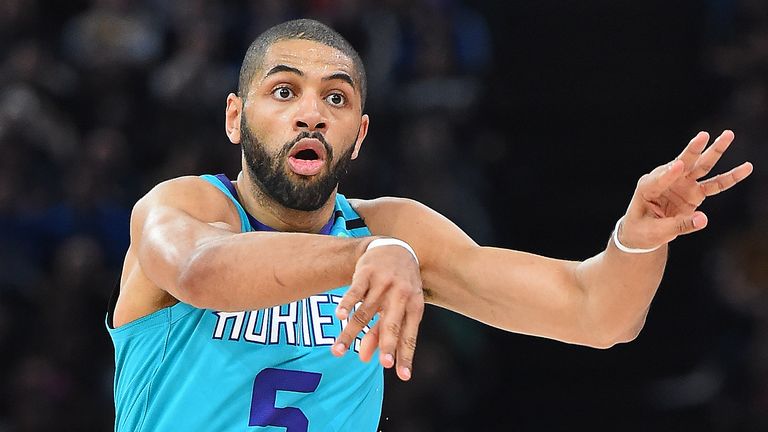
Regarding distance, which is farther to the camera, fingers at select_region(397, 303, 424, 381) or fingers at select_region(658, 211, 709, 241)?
fingers at select_region(658, 211, 709, 241)

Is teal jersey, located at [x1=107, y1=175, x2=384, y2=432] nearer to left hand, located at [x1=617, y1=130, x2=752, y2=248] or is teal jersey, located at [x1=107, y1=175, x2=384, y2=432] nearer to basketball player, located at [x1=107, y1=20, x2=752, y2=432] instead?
basketball player, located at [x1=107, y1=20, x2=752, y2=432]

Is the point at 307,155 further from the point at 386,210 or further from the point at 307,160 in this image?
the point at 386,210

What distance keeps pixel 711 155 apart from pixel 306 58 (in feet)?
5.89

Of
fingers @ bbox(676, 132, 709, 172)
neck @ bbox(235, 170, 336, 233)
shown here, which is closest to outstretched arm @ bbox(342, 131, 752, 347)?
fingers @ bbox(676, 132, 709, 172)

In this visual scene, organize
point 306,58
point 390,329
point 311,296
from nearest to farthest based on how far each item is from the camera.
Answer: point 390,329
point 311,296
point 306,58

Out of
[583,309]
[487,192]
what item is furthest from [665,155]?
[583,309]

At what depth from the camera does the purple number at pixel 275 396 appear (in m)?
4.84

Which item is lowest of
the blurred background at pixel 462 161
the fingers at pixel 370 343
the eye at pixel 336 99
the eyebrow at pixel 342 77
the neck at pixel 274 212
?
the fingers at pixel 370 343

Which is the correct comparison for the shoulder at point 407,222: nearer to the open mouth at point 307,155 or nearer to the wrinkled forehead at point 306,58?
the open mouth at point 307,155

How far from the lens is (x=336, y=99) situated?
5.20 m

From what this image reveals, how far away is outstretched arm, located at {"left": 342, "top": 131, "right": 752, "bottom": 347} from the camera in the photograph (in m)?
4.41

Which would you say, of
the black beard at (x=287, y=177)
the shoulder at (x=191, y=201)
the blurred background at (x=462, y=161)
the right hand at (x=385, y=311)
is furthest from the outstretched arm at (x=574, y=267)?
the blurred background at (x=462, y=161)

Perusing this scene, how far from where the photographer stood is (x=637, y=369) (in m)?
11.6

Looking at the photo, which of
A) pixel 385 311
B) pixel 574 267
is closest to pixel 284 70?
pixel 574 267
